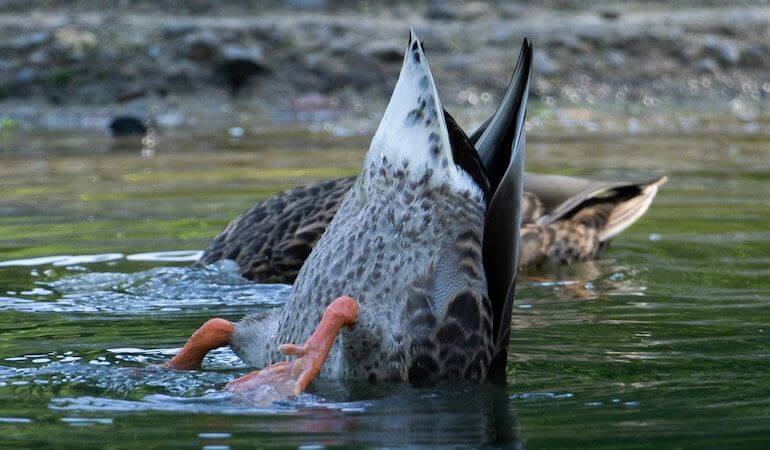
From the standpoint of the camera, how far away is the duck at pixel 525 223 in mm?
6941

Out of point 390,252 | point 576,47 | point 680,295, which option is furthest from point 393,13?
point 390,252

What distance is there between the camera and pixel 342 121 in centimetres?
1382

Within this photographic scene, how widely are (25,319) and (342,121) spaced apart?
8.15m

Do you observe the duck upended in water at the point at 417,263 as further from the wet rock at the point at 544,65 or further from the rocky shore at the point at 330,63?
the wet rock at the point at 544,65

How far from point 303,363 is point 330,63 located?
10.5m

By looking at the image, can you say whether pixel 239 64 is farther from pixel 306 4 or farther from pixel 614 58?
pixel 614 58

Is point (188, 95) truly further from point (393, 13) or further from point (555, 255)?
point (555, 255)

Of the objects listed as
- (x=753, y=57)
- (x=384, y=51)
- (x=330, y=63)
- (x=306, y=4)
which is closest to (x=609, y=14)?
(x=753, y=57)

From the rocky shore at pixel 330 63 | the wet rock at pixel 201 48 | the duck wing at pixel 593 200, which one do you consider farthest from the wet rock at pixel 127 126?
the duck wing at pixel 593 200

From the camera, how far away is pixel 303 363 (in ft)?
14.1

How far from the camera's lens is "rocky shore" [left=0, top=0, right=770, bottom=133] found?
14.3 m

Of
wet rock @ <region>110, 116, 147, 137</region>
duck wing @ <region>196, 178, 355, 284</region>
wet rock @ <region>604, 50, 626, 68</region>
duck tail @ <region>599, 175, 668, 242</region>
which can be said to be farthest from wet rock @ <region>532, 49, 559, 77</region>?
duck wing @ <region>196, 178, 355, 284</region>

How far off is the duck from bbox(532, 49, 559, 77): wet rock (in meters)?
7.16

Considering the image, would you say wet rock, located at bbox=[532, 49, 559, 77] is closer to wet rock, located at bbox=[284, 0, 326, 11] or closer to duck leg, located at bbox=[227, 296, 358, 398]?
wet rock, located at bbox=[284, 0, 326, 11]
